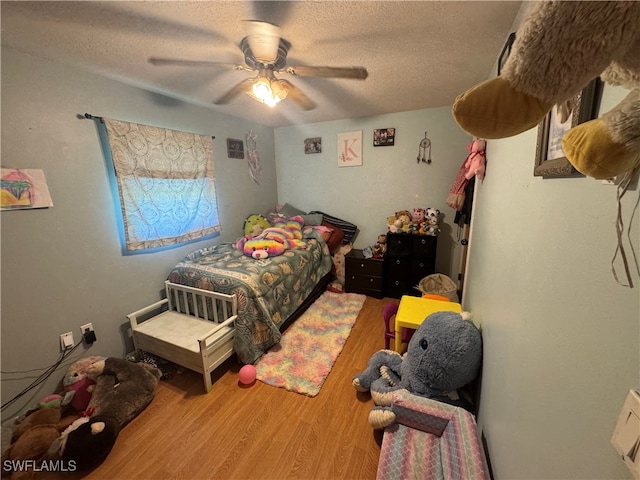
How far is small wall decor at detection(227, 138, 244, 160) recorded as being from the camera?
3.13m

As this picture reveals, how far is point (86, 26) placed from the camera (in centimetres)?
136

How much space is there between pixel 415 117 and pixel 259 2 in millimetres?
2451

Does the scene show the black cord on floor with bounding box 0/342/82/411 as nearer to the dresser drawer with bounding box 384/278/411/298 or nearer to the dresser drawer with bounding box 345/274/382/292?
the dresser drawer with bounding box 345/274/382/292

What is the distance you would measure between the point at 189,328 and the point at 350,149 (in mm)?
2856

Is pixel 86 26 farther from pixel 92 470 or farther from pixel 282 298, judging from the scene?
pixel 92 470

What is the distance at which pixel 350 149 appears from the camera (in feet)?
11.4

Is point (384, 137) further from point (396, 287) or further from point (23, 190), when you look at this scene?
point (23, 190)

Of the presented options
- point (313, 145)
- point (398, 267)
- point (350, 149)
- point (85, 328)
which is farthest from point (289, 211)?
point (85, 328)

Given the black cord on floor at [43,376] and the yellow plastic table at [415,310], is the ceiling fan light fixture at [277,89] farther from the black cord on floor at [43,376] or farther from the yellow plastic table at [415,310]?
the black cord on floor at [43,376]

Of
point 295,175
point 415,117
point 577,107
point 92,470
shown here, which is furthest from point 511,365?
point 295,175

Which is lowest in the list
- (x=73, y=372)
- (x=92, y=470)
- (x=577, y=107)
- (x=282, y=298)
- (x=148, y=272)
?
(x=92, y=470)

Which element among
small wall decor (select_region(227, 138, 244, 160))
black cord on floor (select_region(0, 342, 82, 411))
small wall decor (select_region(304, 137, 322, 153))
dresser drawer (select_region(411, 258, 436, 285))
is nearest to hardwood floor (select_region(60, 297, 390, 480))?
black cord on floor (select_region(0, 342, 82, 411))

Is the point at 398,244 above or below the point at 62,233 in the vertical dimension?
below

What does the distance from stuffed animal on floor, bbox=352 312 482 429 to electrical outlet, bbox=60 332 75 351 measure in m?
2.18
